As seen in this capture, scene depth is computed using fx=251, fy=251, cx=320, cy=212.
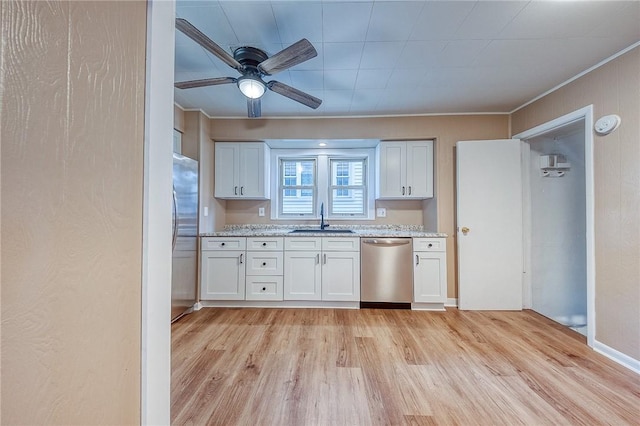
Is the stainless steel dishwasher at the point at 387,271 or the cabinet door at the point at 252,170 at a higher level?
the cabinet door at the point at 252,170

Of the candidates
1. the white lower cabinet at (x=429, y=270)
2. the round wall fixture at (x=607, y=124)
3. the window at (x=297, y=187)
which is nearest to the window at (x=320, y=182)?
the window at (x=297, y=187)

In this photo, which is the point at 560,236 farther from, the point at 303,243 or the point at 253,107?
the point at 253,107

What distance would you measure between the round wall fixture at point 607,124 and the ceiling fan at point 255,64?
7.60ft

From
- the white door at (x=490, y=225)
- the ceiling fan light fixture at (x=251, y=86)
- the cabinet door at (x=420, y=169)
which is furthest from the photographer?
the cabinet door at (x=420, y=169)

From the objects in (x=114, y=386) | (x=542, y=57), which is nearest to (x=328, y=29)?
(x=542, y=57)

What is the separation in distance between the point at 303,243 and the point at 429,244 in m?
1.48

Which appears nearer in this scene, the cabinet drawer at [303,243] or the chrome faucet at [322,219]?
the cabinet drawer at [303,243]

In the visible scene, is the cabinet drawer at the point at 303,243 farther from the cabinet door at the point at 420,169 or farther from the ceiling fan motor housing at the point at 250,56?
the ceiling fan motor housing at the point at 250,56

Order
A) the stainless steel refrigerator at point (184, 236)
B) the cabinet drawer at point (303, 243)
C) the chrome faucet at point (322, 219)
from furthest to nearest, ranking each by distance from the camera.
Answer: the chrome faucet at point (322, 219), the cabinet drawer at point (303, 243), the stainless steel refrigerator at point (184, 236)

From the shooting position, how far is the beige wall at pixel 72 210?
36cm

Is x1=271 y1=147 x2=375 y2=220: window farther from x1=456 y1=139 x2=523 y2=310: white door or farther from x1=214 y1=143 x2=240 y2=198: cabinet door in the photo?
x1=456 y1=139 x2=523 y2=310: white door

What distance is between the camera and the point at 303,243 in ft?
9.84

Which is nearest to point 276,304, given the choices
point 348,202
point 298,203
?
point 298,203

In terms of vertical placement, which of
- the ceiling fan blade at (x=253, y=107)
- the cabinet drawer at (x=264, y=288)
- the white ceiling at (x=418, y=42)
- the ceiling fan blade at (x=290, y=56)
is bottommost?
the cabinet drawer at (x=264, y=288)
